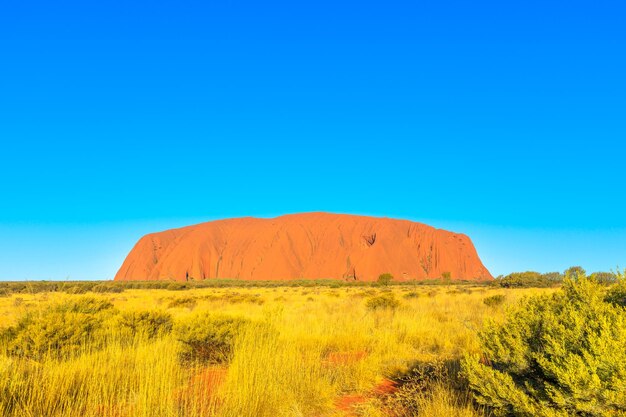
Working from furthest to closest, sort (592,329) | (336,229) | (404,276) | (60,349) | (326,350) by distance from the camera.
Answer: (336,229)
(404,276)
(326,350)
(60,349)
(592,329)

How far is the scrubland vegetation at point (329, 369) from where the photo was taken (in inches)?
119

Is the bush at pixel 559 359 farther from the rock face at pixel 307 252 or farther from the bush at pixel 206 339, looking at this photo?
the rock face at pixel 307 252

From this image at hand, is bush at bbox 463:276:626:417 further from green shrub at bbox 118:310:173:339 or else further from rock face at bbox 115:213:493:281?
rock face at bbox 115:213:493:281

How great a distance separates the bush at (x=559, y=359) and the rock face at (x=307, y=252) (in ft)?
245

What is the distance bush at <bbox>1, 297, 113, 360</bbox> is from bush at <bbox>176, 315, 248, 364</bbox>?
151 cm

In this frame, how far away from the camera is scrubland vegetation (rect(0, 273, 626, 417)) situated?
303cm

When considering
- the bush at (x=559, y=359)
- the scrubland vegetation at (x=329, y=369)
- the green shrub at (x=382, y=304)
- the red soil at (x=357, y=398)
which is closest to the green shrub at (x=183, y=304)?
the green shrub at (x=382, y=304)

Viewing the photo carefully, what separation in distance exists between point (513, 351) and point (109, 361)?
5378mm

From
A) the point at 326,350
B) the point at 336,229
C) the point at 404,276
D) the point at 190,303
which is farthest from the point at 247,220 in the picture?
the point at 326,350

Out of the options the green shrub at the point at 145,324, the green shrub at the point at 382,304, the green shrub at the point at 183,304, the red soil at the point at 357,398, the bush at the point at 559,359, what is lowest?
the green shrub at the point at 183,304

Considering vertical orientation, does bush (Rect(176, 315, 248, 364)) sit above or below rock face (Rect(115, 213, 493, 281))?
below

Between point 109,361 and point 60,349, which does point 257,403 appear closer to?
point 109,361

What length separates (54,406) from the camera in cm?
405

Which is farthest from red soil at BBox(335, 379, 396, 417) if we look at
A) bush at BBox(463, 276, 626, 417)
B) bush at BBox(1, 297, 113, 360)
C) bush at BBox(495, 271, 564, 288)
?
bush at BBox(495, 271, 564, 288)
